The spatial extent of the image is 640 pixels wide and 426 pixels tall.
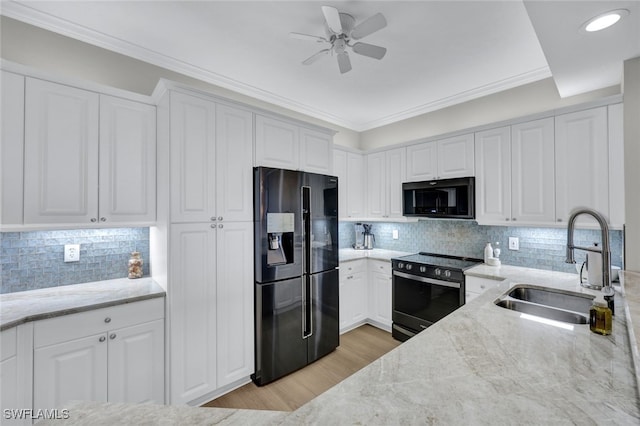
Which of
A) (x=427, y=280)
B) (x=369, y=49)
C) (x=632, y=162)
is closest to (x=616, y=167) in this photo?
(x=632, y=162)

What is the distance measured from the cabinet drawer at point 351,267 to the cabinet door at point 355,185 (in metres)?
0.67

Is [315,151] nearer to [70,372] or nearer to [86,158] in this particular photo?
[86,158]

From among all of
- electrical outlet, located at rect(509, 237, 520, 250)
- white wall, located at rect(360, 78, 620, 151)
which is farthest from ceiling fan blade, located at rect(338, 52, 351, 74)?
electrical outlet, located at rect(509, 237, 520, 250)

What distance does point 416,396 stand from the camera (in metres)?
0.83

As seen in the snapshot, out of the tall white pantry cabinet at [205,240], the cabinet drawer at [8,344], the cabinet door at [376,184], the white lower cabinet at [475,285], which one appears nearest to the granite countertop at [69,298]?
the cabinet drawer at [8,344]

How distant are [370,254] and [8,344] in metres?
3.28

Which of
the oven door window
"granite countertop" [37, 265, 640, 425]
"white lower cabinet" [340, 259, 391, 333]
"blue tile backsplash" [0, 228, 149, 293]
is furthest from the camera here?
"white lower cabinet" [340, 259, 391, 333]

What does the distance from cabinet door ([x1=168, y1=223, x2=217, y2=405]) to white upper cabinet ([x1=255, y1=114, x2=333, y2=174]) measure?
839 mm

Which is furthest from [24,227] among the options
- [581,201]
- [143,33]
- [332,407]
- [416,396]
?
[581,201]

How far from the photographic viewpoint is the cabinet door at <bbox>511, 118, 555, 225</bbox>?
8.00 ft

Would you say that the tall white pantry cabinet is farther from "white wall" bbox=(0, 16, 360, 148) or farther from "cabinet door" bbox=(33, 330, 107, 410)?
"white wall" bbox=(0, 16, 360, 148)

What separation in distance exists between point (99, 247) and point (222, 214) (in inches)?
40.0

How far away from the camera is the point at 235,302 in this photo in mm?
2303

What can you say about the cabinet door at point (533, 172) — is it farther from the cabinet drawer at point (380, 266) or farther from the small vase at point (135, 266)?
the small vase at point (135, 266)
